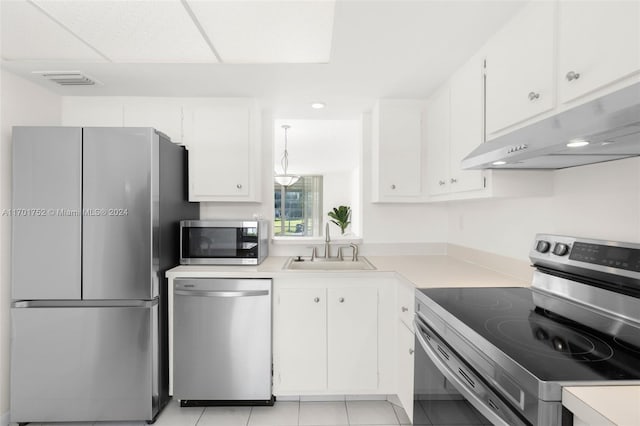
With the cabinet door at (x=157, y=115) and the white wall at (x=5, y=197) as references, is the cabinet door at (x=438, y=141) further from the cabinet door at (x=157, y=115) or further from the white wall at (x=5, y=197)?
the white wall at (x=5, y=197)

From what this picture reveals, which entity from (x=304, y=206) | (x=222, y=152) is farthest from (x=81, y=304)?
(x=304, y=206)

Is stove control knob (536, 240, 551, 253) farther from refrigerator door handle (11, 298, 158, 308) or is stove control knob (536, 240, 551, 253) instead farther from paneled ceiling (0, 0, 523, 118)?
refrigerator door handle (11, 298, 158, 308)

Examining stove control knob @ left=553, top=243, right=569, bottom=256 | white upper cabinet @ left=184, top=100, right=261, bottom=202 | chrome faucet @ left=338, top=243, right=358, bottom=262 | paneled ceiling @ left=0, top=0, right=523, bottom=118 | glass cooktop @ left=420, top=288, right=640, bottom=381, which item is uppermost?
paneled ceiling @ left=0, top=0, right=523, bottom=118

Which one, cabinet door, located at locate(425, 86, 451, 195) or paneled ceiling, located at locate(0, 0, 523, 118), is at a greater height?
paneled ceiling, located at locate(0, 0, 523, 118)

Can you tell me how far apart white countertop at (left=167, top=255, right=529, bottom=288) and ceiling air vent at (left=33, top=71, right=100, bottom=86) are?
142cm

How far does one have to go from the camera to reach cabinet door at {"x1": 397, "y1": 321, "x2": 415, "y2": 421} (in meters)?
1.76

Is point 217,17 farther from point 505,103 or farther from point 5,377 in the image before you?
point 5,377

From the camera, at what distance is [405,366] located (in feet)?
6.09

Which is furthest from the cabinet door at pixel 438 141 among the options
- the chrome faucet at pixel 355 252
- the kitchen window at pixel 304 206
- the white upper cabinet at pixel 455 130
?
the kitchen window at pixel 304 206

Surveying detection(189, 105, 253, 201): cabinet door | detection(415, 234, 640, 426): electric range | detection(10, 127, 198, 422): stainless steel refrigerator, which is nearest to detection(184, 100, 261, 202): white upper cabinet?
detection(189, 105, 253, 201): cabinet door

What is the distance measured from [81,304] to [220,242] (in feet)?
2.90

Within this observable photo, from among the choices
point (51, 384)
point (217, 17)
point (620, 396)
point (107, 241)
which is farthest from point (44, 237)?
point (620, 396)

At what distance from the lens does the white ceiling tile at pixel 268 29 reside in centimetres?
146

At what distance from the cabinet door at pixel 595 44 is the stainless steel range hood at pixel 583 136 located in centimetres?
19
